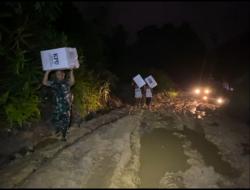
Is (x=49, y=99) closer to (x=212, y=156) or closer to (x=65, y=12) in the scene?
(x=212, y=156)

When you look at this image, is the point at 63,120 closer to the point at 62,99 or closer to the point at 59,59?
the point at 62,99

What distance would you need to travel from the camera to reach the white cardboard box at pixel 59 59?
34.4 ft

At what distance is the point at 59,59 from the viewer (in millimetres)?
10570

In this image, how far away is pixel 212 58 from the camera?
55.0 meters

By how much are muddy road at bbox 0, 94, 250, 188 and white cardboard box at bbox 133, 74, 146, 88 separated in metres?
5.62

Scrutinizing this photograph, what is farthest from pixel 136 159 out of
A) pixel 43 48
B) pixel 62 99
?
pixel 43 48

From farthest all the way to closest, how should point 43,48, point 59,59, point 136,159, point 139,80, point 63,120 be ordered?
point 139,80 < point 43,48 < point 59,59 < point 63,120 < point 136,159

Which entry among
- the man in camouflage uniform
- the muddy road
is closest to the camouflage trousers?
the man in camouflage uniform

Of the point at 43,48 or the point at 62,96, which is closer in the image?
the point at 62,96

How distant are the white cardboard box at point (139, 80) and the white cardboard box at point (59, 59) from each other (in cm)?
732

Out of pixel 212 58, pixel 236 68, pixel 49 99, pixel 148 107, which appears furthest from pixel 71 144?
pixel 212 58

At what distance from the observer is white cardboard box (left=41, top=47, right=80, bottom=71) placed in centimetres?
1050

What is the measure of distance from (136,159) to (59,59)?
12.5 ft

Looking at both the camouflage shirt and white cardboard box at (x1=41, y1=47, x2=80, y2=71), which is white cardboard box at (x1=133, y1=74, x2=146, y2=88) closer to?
white cardboard box at (x1=41, y1=47, x2=80, y2=71)
